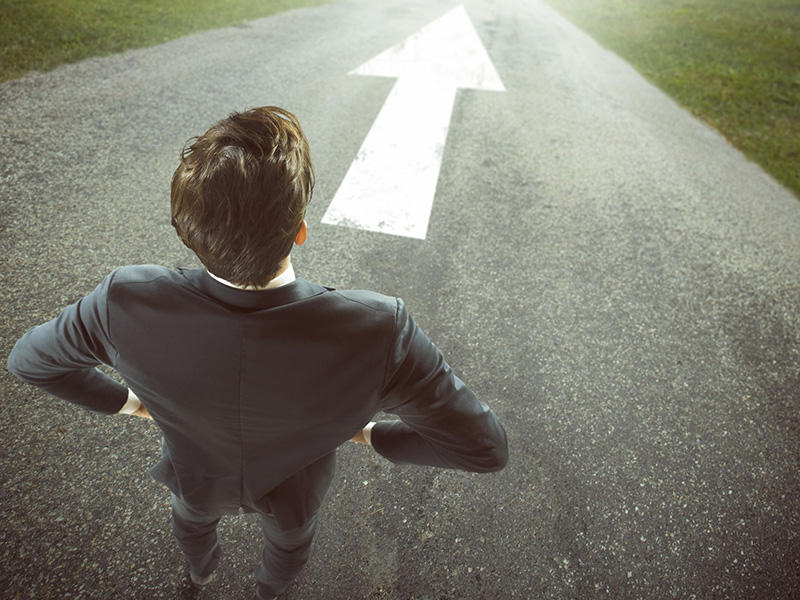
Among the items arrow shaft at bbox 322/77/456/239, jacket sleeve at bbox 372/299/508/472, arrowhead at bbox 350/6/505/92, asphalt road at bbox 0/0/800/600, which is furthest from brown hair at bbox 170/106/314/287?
arrowhead at bbox 350/6/505/92

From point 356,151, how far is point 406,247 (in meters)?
1.55

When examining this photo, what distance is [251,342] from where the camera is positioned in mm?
937

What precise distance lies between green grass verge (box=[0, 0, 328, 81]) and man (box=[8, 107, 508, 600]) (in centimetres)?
508

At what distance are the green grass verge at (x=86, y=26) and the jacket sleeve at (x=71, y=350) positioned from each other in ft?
15.5

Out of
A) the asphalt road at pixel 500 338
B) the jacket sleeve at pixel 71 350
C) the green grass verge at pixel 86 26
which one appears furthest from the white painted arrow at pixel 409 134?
the green grass verge at pixel 86 26

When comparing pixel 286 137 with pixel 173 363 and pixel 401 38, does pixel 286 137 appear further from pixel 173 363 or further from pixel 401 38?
pixel 401 38

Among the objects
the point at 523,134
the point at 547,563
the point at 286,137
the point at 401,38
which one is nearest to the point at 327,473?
the point at 286,137

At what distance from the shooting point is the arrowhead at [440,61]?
6.32m

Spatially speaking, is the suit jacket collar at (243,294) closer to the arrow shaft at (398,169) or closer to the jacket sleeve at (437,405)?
the jacket sleeve at (437,405)

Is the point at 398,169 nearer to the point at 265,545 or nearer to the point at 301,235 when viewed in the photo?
the point at 301,235

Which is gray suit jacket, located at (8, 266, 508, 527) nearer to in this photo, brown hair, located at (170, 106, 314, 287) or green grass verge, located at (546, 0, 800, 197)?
brown hair, located at (170, 106, 314, 287)

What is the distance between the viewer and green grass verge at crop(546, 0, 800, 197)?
6172 mm

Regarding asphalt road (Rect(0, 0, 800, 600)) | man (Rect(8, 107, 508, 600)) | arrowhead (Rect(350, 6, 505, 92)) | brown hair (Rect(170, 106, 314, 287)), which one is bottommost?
asphalt road (Rect(0, 0, 800, 600))

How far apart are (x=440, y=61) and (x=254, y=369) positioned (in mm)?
7183
